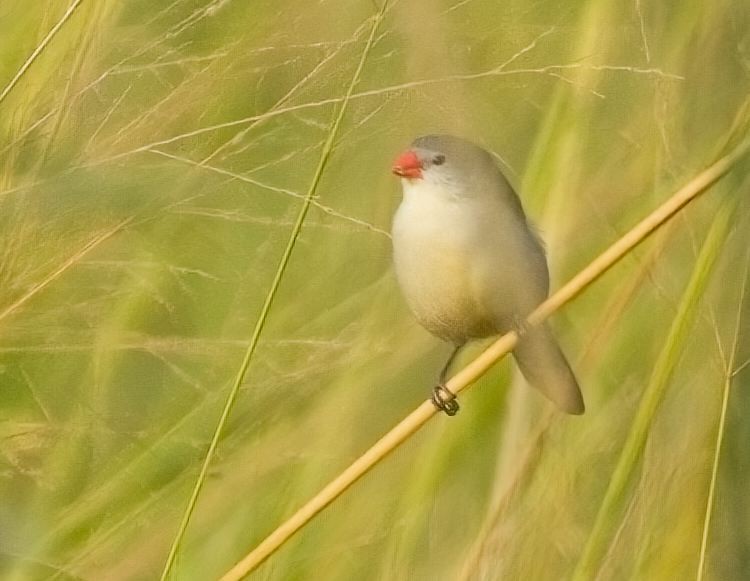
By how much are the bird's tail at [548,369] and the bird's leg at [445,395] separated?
2.2 inches

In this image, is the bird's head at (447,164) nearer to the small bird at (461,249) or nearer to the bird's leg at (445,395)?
the small bird at (461,249)

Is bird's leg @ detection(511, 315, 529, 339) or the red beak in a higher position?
the red beak

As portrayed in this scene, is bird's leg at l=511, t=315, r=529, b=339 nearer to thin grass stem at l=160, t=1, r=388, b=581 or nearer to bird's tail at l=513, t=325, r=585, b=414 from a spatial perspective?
bird's tail at l=513, t=325, r=585, b=414

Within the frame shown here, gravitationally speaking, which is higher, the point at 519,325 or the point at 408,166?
the point at 408,166

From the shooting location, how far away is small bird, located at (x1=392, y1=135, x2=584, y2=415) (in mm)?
850

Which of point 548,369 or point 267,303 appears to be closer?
point 267,303

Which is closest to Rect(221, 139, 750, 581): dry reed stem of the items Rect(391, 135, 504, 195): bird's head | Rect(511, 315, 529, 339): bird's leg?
Rect(511, 315, 529, 339): bird's leg

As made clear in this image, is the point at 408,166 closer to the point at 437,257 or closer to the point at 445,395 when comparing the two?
the point at 437,257

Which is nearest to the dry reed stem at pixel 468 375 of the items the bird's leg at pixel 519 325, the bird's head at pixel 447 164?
the bird's leg at pixel 519 325

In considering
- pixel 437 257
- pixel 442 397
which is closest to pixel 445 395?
pixel 442 397

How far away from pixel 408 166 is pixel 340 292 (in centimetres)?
11

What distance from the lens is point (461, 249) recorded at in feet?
2.81

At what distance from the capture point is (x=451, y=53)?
0.87 m

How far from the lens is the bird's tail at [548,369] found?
35.1 inches
